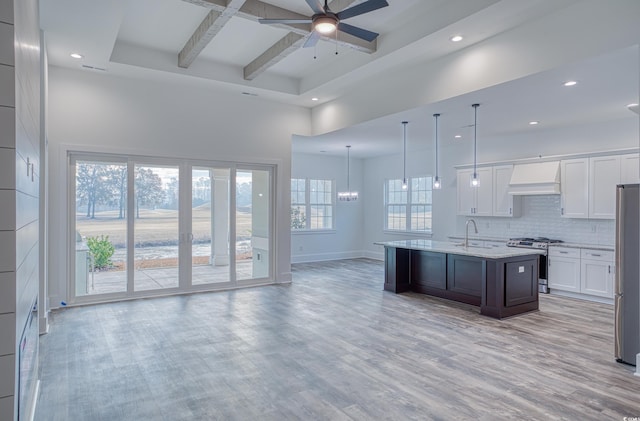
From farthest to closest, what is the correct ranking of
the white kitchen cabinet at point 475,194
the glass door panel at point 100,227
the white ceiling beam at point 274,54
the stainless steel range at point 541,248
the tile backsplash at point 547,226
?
the white kitchen cabinet at point 475,194
the stainless steel range at point 541,248
the tile backsplash at point 547,226
the glass door panel at point 100,227
the white ceiling beam at point 274,54

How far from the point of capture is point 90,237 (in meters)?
5.83

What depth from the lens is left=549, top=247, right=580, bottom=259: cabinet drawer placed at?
6.38 meters

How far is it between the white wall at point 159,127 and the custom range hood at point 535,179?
4.14m

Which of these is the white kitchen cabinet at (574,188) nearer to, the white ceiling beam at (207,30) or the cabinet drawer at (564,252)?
the cabinet drawer at (564,252)

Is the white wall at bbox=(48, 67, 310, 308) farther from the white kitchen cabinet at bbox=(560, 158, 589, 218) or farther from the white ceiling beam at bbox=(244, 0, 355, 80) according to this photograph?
the white kitchen cabinet at bbox=(560, 158, 589, 218)

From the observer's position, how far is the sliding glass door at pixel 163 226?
229 inches

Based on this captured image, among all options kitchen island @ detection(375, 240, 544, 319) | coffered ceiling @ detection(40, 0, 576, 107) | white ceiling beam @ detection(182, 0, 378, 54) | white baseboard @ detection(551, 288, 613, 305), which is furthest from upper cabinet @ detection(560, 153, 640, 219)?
white ceiling beam @ detection(182, 0, 378, 54)

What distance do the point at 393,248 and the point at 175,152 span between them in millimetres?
4031

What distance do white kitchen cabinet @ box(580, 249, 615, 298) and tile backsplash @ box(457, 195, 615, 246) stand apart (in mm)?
516

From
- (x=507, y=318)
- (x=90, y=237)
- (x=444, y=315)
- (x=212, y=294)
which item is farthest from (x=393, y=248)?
(x=90, y=237)

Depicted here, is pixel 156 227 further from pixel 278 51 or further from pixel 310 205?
pixel 310 205

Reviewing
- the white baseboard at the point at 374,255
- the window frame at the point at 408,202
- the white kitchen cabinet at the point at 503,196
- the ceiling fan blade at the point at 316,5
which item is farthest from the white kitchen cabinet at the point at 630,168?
the white baseboard at the point at 374,255

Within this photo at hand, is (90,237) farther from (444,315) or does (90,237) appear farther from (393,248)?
(444,315)

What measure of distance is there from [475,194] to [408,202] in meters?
2.30
